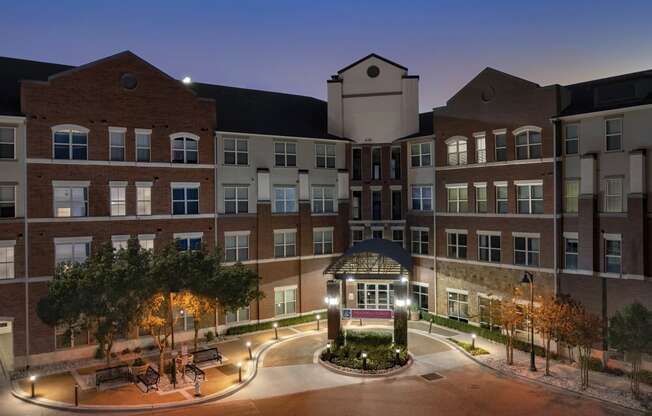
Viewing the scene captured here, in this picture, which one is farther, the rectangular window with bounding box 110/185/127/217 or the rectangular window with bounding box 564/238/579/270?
the rectangular window with bounding box 110/185/127/217

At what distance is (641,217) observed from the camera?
2666 centimetres

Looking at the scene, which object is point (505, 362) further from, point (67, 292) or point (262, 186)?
point (67, 292)

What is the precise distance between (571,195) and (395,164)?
14.1m

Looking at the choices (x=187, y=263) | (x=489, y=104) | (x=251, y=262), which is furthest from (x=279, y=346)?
(x=489, y=104)

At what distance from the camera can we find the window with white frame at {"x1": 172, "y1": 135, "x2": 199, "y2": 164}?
33500 millimetres

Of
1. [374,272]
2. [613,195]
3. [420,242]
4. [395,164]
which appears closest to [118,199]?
[374,272]

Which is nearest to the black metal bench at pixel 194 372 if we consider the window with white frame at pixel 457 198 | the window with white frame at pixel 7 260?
the window with white frame at pixel 7 260

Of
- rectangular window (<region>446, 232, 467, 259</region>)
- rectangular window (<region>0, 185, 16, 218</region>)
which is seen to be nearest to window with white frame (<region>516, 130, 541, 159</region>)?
rectangular window (<region>446, 232, 467, 259</region>)

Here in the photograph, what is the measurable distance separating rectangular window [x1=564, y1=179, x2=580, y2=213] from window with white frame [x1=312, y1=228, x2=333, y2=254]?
17208 mm

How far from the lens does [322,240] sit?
131ft

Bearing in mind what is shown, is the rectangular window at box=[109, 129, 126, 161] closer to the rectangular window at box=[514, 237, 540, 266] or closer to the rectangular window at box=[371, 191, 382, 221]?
the rectangular window at box=[371, 191, 382, 221]

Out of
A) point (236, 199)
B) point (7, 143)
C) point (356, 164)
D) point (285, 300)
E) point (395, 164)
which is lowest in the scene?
point (285, 300)

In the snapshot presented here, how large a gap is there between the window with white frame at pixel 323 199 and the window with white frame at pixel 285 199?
1.76 metres

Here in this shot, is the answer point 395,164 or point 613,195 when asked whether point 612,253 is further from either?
point 395,164
